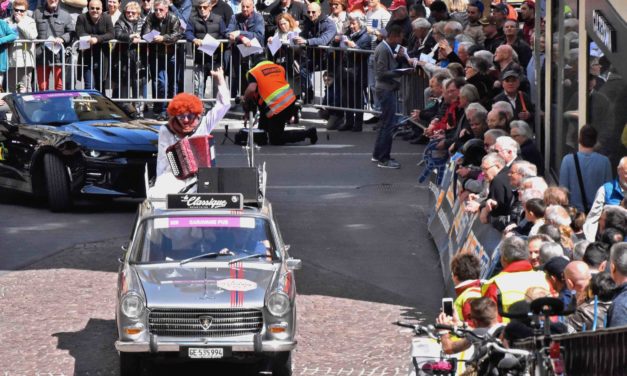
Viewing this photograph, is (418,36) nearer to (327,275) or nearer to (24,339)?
(327,275)

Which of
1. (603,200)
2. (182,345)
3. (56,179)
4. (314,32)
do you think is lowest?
→ (56,179)

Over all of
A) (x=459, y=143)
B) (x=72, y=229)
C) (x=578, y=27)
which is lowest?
(x=72, y=229)

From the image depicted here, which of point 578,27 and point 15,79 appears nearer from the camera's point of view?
point 578,27

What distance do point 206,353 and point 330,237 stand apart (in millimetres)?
6966

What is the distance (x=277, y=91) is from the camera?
2597 centimetres

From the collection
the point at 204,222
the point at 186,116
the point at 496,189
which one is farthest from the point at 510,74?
the point at 204,222

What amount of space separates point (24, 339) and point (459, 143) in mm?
6220

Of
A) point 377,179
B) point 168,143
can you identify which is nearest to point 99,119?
point 377,179

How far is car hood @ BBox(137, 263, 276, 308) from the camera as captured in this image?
12.4m

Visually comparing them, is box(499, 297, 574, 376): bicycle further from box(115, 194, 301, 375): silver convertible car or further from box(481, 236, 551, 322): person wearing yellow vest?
box(115, 194, 301, 375): silver convertible car

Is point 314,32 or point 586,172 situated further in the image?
point 314,32

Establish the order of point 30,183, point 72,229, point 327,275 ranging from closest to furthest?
point 327,275 < point 72,229 < point 30,183

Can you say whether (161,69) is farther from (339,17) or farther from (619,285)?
(619,285)

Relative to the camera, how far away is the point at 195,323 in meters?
12.4
